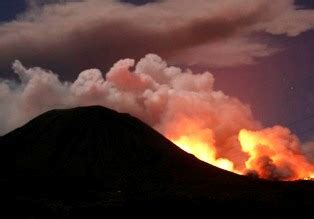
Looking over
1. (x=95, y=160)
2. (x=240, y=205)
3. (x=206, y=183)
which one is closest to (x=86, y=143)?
(x=95, y=160)

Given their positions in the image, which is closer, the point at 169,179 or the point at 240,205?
the point at 240,205

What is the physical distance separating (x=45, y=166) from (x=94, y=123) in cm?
3231

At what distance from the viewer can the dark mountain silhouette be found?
11694 cm

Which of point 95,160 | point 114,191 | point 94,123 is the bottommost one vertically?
point 114,191

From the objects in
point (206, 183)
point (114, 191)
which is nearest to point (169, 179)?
point (206, 183)

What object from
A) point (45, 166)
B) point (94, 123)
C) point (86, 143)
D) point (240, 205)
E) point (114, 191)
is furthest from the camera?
point (94, 123)

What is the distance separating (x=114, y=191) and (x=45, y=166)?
34.0 m

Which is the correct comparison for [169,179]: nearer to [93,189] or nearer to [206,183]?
[206,183]

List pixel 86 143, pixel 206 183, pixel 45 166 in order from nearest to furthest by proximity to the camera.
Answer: pixel 206 183 → pixel 45 166 → pixel 86 143

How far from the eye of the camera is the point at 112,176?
16012 centimetres

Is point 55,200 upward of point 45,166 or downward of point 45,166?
downward

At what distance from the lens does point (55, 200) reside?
4892 inches

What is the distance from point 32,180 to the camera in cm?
14400

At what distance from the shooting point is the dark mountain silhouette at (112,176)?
11694 centimetres
